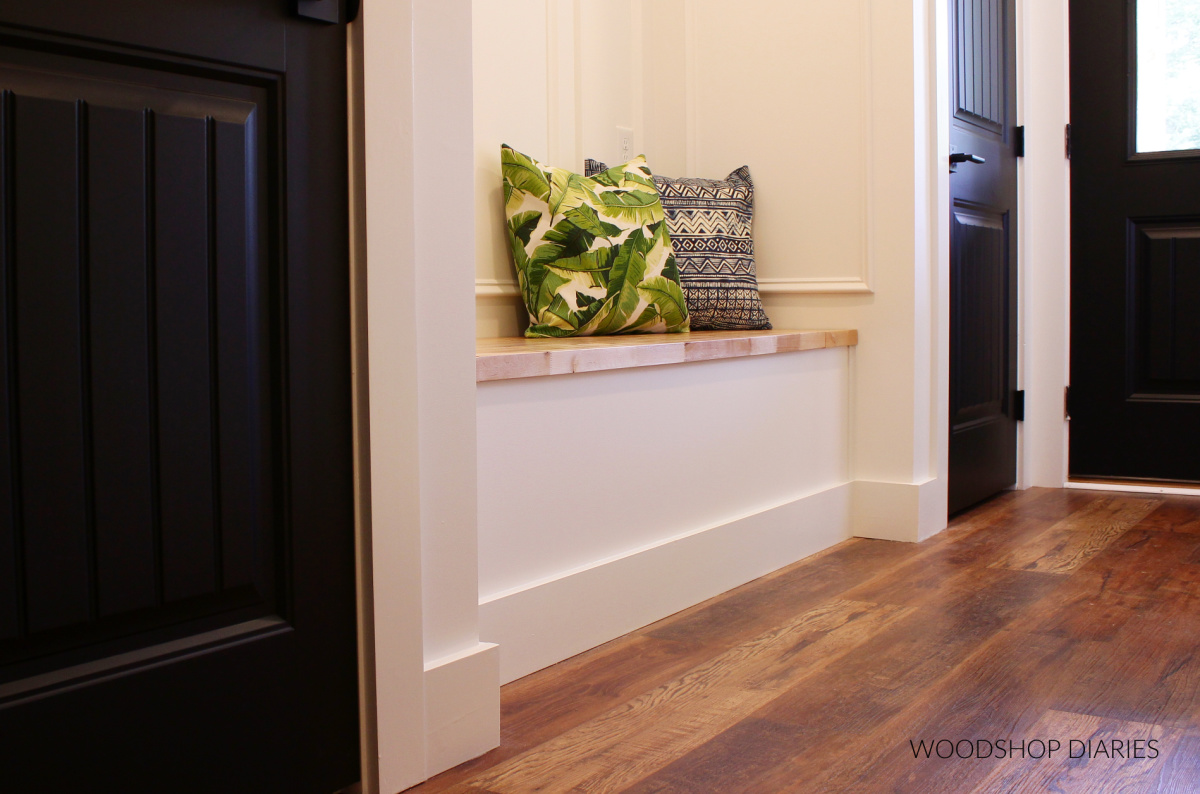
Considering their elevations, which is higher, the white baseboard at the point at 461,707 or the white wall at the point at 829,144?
the white wall at the point at 829,144

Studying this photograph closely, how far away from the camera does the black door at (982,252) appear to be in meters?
2.82

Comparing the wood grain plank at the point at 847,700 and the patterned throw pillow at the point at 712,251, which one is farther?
the patterned throw pillow at the point at 712,251

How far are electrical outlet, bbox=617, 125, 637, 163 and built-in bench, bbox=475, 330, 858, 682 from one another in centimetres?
66

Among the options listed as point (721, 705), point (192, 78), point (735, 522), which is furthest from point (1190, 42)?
point (192, 78)

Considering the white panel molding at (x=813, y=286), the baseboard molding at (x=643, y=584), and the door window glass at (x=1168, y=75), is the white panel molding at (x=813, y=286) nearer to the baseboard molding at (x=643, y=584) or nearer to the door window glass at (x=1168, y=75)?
the baseboard molding at (x=643, y=584)

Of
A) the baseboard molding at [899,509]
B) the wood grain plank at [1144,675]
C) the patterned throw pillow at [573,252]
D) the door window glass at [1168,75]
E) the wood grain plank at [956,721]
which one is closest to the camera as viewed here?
the wood grain plank at [956,721]

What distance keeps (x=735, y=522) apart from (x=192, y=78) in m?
→ 1.47

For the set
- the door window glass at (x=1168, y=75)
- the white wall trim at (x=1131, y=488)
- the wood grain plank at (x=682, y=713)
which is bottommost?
the wood grain plank at (x=682, y=713)

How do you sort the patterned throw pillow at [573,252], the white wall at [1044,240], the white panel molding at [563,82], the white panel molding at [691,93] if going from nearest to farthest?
the patterned throw pillow at [573,252]
the white panel molding at [563,82]
the white panel molding at [691,93]
the white wall at [1044,240]

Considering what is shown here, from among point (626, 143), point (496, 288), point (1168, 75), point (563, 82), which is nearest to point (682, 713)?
point (496, 288)

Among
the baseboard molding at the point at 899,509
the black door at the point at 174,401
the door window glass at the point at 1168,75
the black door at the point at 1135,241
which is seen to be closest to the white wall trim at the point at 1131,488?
the black door at the point at 1135,241

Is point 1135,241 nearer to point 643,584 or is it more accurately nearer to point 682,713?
point 643,584

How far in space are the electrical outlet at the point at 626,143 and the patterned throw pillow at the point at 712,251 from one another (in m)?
0.25

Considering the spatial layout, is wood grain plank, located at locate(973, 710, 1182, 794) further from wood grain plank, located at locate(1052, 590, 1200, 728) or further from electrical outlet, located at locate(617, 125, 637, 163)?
electrical outlet, located at locate(617, 125, 637, 163)
